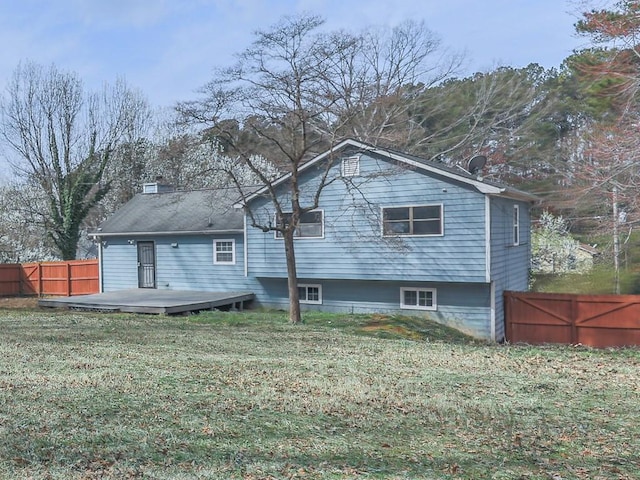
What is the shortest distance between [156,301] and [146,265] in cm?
466

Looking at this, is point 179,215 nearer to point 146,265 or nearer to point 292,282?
point 146,265

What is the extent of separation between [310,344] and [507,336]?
8353mm

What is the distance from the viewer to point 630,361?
10.1 metres

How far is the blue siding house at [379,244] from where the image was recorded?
623 inches

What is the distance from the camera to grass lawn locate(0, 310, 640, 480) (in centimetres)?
429

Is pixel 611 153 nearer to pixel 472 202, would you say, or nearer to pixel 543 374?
pixel 472 202

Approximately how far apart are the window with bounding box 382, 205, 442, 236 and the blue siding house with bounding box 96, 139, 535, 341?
3 centimetres

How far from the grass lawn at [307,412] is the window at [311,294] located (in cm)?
788

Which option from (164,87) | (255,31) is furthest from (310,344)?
(164,87)

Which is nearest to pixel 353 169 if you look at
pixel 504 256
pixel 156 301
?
pixel 504 256

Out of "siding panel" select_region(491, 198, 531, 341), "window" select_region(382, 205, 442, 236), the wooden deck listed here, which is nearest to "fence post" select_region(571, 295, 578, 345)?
"siding panel" select_region(491, 198, 531, 341)

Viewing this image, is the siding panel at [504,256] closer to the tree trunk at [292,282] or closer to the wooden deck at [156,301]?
the tree trunk at [292,282]

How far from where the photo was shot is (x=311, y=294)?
Result: 18.6 metres

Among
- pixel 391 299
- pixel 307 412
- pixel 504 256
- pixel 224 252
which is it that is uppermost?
pixel 224 252
